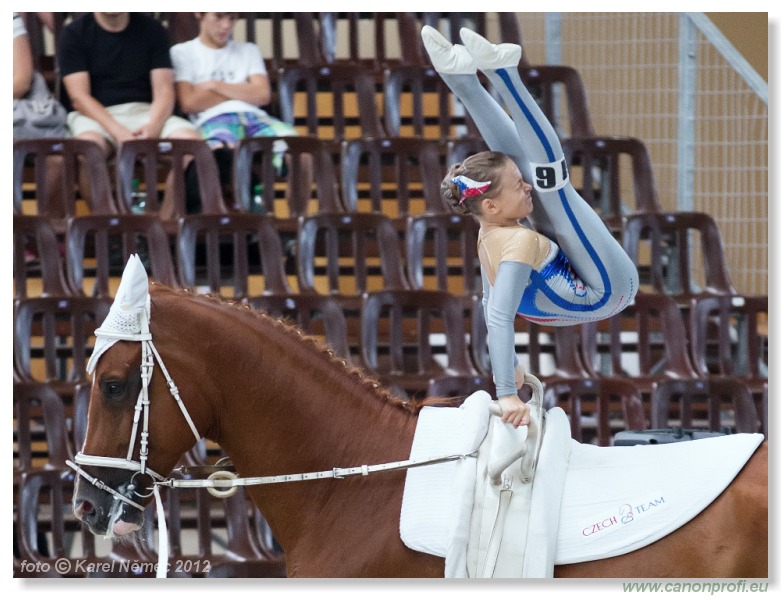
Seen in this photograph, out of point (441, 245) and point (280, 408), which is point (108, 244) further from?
point (280, 408)

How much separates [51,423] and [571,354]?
1634 millimetres

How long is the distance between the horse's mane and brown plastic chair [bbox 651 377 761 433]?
1440 millimetres

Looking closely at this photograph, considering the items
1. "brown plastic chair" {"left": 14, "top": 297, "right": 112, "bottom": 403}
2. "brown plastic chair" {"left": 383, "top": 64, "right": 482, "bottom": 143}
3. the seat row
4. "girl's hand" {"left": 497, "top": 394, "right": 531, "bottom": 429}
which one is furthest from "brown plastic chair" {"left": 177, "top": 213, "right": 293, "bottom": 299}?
"girl's hand" {"left": 497, "top": 394, "right": 531, "bottom": 429}

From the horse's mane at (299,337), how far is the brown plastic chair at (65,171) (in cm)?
205

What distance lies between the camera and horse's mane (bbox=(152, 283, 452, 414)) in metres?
1.96

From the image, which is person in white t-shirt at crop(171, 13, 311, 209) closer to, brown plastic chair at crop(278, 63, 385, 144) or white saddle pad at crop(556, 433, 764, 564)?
brown plastic chair at crop(278, 63, 385, 144)

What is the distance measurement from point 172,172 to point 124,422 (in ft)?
7.16

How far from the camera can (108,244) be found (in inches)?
146

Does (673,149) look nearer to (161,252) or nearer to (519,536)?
(161,252)

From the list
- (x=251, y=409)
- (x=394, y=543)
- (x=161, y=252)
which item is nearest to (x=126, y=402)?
(x=251, y=409)

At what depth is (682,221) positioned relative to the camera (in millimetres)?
3990

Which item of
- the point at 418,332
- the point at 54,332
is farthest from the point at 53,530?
the point at 418,332

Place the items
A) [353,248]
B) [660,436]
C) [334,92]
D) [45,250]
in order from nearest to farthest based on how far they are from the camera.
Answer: [660,436], [45,250], [353,248], [334,92]

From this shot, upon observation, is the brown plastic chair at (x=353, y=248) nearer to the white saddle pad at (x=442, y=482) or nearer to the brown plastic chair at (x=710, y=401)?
the brown plastic chair at (x=710, y=401)
